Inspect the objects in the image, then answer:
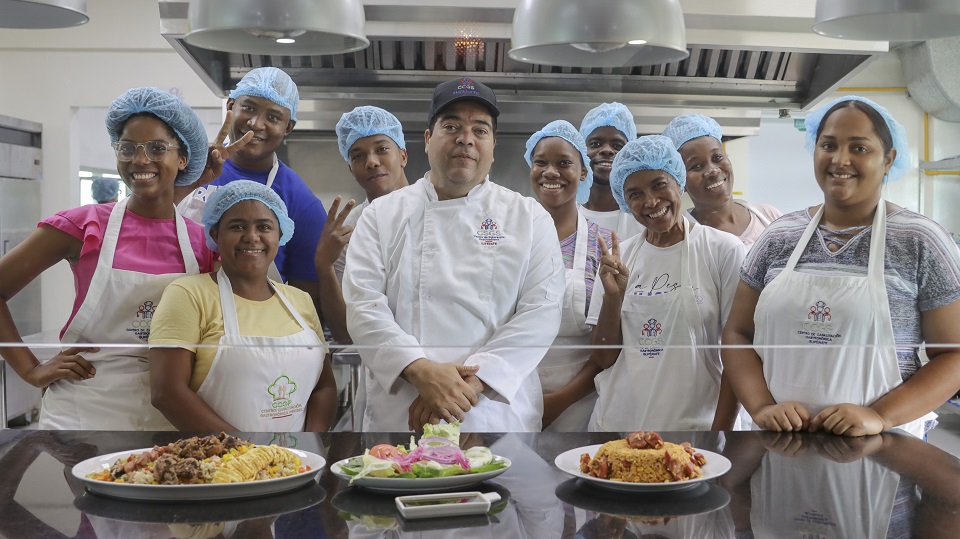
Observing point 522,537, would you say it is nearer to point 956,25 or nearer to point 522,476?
point 522,476

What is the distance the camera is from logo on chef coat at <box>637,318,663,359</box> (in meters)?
1.65

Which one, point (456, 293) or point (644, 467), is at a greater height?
point (456, 293)

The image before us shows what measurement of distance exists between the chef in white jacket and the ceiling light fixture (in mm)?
670

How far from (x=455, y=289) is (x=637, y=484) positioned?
0.76m

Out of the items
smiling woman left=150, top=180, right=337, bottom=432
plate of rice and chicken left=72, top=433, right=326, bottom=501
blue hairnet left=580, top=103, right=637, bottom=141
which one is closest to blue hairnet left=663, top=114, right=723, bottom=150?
blue hairnet left=580, top=103, right=637, bottom=141

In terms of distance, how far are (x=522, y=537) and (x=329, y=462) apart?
0.39 m

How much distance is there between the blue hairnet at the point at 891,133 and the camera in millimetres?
1674

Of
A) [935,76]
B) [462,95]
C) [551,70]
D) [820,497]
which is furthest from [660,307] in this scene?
[935,76]

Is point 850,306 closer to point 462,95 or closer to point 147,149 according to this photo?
point 462,95

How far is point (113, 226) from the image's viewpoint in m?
1.66

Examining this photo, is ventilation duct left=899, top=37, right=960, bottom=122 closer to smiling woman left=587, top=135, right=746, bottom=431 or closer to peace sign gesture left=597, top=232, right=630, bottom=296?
smiling woman left=587, top=135, right=746, bottom=431

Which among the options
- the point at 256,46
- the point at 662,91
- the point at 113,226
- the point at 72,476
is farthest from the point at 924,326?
the point at 662,91

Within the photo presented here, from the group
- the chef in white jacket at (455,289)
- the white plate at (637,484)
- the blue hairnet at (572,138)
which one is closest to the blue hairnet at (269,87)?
the chef in white jacket at (455,289)

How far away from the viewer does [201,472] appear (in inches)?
41.6
